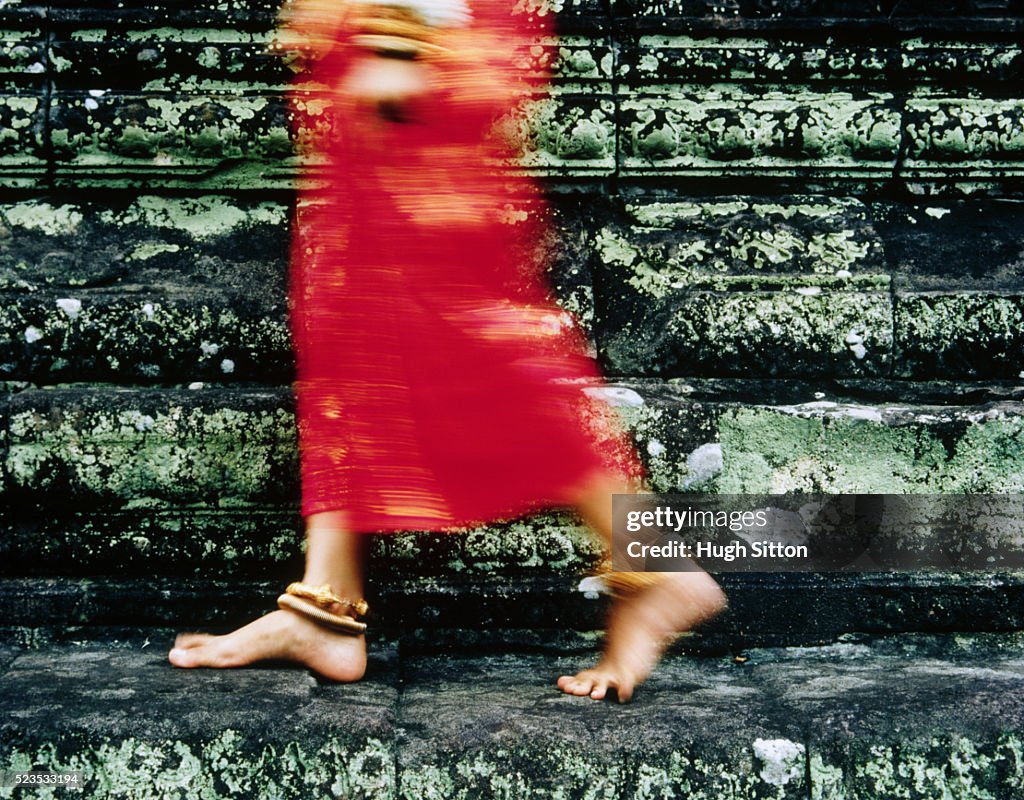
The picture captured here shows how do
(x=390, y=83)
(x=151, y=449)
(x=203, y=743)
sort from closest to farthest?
(x=203, y=743)
(x=390, y=83)
(x=151, y=449)

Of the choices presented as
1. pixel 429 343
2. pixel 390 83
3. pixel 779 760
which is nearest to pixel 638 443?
pixel 429 343

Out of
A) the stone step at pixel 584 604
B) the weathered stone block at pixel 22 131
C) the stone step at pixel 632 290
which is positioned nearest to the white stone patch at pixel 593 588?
the stone step at pixel 584 604

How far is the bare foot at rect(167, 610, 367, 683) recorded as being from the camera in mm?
1475

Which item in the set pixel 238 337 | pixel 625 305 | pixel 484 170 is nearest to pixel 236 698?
pixel 238 337

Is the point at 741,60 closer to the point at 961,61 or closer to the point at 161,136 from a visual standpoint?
the point at 961,61

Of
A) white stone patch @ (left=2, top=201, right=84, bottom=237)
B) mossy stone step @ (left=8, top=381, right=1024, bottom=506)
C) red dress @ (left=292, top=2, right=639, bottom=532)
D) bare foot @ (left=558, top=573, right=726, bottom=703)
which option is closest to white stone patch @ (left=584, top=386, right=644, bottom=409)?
mossy stone step @ (left=8, top=381, right=1024, bottom=506)

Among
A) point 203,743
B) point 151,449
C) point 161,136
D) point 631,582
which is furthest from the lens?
point 161,136

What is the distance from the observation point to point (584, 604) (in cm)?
172

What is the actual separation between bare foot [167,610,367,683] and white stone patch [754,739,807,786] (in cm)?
63

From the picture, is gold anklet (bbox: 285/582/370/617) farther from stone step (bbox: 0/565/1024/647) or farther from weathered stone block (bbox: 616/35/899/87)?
weathered stone block (bbox: 616/35/899/87)

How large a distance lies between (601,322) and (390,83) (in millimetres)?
654

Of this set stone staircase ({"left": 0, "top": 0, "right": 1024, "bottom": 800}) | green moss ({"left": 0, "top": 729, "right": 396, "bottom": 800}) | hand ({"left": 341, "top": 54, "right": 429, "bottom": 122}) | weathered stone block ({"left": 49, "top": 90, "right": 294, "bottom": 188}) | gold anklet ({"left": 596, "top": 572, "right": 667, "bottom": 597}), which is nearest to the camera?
green moss ({"left": 0, "top": 729, "right": 396, "bottom": 800})

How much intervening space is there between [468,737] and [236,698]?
34 centimetres

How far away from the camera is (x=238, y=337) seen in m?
1.77
